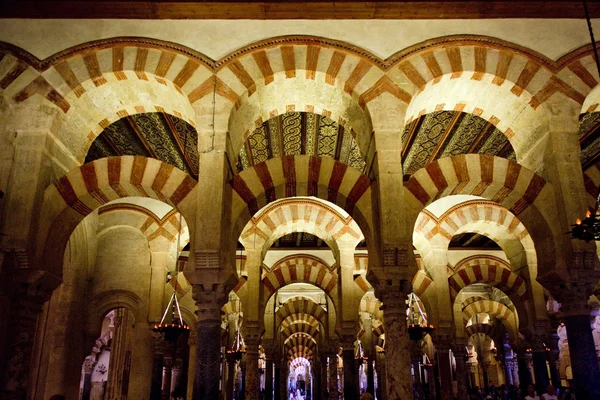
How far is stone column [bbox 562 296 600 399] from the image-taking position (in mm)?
4641

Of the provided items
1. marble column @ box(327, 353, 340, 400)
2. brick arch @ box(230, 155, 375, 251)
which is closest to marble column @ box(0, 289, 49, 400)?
brick arch @ box(230, 155, 375, 251)

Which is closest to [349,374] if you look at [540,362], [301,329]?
[540,362]

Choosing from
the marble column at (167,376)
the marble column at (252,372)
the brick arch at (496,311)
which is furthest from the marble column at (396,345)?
the brick arch at (496,311)

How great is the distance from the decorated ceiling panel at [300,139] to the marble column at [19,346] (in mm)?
3657

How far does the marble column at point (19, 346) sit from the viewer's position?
4609 millimetres

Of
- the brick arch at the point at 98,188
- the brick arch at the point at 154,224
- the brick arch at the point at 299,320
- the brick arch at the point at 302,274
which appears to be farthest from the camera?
the brick arch at the point at 299,320

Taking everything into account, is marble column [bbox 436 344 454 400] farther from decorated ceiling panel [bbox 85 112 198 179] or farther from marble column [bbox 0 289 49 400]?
marble column [bbox 0 289 49 400]

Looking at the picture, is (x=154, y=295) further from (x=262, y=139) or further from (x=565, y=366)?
(x=565, y=366)

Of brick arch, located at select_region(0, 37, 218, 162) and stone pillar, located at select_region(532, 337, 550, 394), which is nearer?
brick arch, located at select_region(0, 37, 218, 162)

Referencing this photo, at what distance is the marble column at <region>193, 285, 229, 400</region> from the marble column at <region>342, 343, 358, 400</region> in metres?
3.62

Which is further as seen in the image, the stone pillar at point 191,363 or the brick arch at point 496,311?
the brick arch at point 496,311

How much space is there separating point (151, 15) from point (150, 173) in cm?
180

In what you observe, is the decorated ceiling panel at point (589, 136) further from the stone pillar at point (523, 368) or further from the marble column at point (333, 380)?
the marble column at point (333, 380)

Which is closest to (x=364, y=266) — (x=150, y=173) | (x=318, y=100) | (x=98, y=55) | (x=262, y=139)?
(x=262, y=139)
